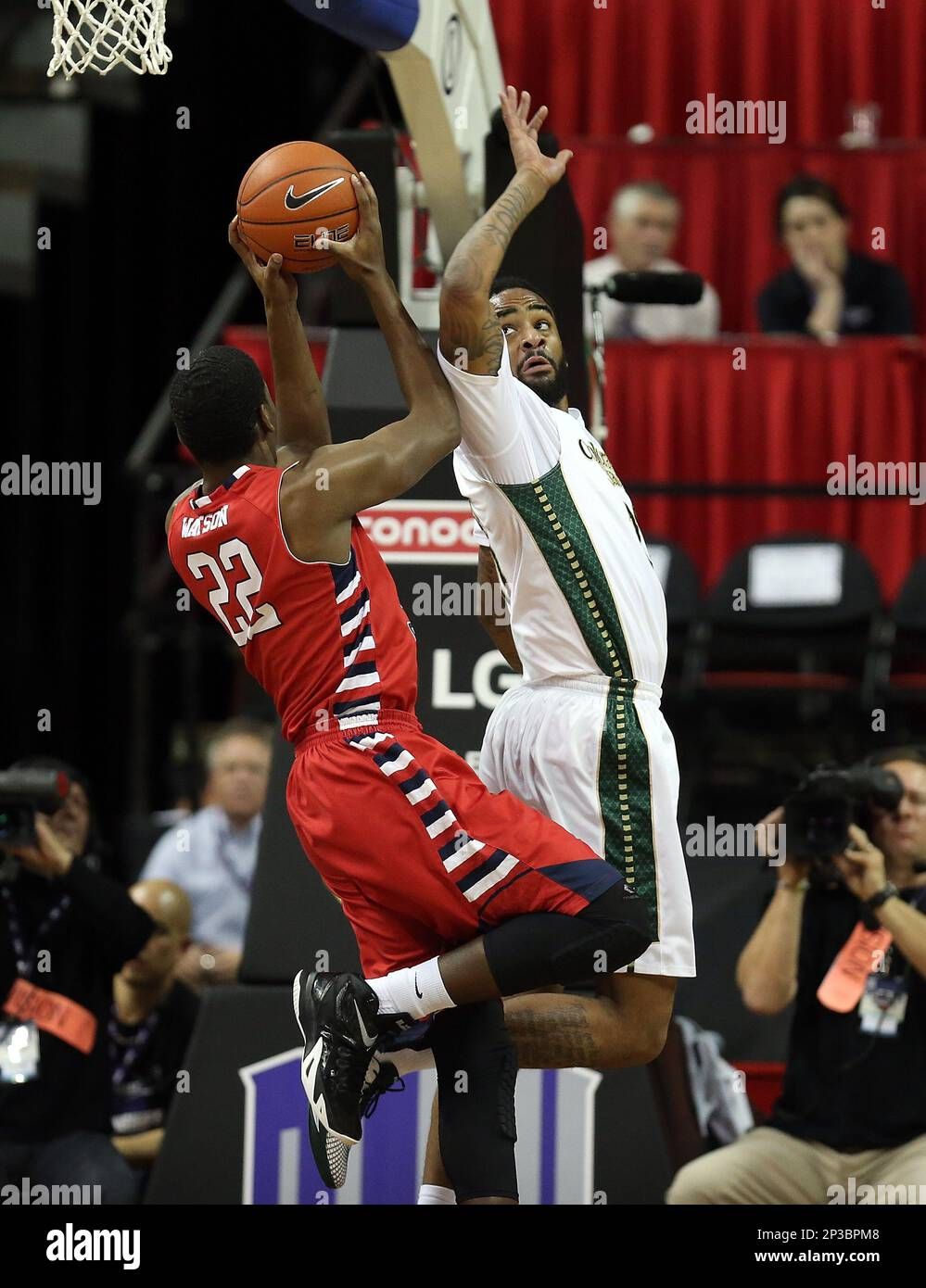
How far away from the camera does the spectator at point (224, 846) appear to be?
28.3ft

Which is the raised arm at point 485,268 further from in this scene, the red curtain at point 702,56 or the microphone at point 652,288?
the red curtain at point 702,56

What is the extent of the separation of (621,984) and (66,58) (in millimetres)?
3068

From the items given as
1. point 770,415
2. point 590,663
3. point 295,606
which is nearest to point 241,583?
point 295,606

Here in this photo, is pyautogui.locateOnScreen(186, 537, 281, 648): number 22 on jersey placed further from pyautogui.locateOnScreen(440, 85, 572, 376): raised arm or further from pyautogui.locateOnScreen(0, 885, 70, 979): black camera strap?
pyautogui.locateOnScreen(0, 885, 70, 979): black camera strap

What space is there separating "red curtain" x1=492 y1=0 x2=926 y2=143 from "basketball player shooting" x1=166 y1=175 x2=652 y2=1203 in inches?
306

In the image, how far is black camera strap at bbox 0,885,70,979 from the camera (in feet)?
22.4

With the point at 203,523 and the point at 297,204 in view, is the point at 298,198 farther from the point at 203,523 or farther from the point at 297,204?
the point at 203,523

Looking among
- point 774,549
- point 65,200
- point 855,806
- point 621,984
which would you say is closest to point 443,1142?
point 621,984

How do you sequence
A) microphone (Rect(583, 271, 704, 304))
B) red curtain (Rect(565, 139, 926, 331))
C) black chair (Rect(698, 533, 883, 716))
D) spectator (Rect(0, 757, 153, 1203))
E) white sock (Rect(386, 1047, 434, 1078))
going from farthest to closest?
red curtain (Rect(565, 139, 926, 331)) < black chair (Rect(698, 533, 883, 716)) < spectator (Rect(0, 757, 153, 1203)) < microphone (Rect(583, 271, 704, 304)) < white sock (Rect(386, 1047, 434, 1078))

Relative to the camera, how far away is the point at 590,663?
5.24m

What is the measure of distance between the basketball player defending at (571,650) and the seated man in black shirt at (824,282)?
5.89 meters

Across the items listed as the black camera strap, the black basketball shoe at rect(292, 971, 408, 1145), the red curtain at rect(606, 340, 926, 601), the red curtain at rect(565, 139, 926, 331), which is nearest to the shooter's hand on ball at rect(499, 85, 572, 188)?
the black basketball shoe at rect(292, 971, 408, 1145)

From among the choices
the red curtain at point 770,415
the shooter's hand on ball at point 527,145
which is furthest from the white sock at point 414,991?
the red curtain at point 770,415

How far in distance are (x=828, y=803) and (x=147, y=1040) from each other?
8.90 ft
